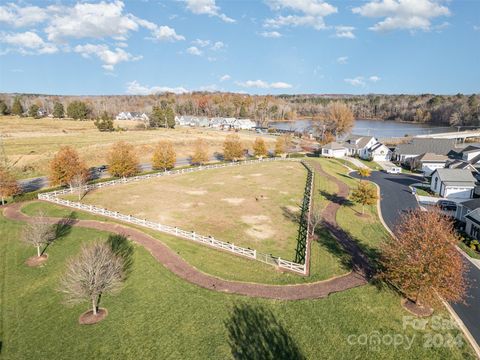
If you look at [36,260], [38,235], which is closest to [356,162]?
[38,235]

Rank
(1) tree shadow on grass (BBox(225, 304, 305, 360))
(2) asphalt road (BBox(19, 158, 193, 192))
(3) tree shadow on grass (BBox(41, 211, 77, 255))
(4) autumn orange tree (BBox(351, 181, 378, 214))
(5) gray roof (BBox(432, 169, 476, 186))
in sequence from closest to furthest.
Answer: (1) tree shadow on grass (BBox(225, 304, 305, 360))
(3) tree shadow on grass (BBox(41, 211, 77, 255))
(4) autumn orange tree (BBox(351, 181, 378, 214))
(5) gray roof (BBox(432, 169, 476, 186))
(2) asphalt road (BBox(19, 158, 193, 192))

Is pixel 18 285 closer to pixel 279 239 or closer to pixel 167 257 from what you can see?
pixel 167 257

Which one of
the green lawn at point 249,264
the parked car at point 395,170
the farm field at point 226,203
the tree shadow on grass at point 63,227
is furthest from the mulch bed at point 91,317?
the parked car at point 395,170

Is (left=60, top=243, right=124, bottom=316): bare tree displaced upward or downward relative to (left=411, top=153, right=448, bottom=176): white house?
downward

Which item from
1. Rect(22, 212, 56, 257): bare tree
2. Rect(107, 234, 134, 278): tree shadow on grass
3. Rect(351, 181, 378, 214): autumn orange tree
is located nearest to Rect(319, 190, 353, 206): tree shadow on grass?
Rect(351, 181, 378, 214): autumn orange tree

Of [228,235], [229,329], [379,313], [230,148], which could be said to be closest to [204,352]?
[229,329]

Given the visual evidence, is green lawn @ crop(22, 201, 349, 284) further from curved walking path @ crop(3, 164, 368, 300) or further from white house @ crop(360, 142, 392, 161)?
white house @ crop(360, 142, 392, 161)

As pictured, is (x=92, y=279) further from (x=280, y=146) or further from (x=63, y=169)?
(x=280, y=146)
